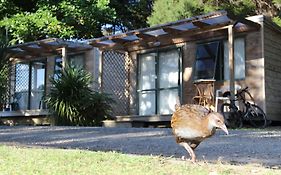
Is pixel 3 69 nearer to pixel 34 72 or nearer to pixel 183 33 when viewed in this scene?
pixel 34 72

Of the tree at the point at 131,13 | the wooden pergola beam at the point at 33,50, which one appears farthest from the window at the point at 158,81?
the tree at the point at 131,13

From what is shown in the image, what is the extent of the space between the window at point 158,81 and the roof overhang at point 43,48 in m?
2.40

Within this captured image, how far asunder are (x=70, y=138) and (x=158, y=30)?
5.75 m

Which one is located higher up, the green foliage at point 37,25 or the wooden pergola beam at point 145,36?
the green foliage at point 37,25

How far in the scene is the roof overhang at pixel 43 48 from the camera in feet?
49.5

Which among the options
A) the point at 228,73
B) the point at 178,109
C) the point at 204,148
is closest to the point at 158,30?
the point at 228,73

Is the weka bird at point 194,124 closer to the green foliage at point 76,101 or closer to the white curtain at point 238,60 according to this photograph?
the white curtain at point 238,60

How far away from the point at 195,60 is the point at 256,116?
9.17ft

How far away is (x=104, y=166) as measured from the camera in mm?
4043

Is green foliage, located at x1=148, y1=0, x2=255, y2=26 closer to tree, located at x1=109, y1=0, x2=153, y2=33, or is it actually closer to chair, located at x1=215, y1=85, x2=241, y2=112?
chair, located at x1=215, y1=85, x2=241, y2=112

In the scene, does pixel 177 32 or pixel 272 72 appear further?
pixel 177 32

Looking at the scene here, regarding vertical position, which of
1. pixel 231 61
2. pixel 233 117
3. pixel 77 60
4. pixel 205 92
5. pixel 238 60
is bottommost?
pixel 233 117

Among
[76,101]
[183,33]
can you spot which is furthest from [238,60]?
[76,101]

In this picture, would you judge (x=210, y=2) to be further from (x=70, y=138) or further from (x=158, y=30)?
(x=70, y=138)
